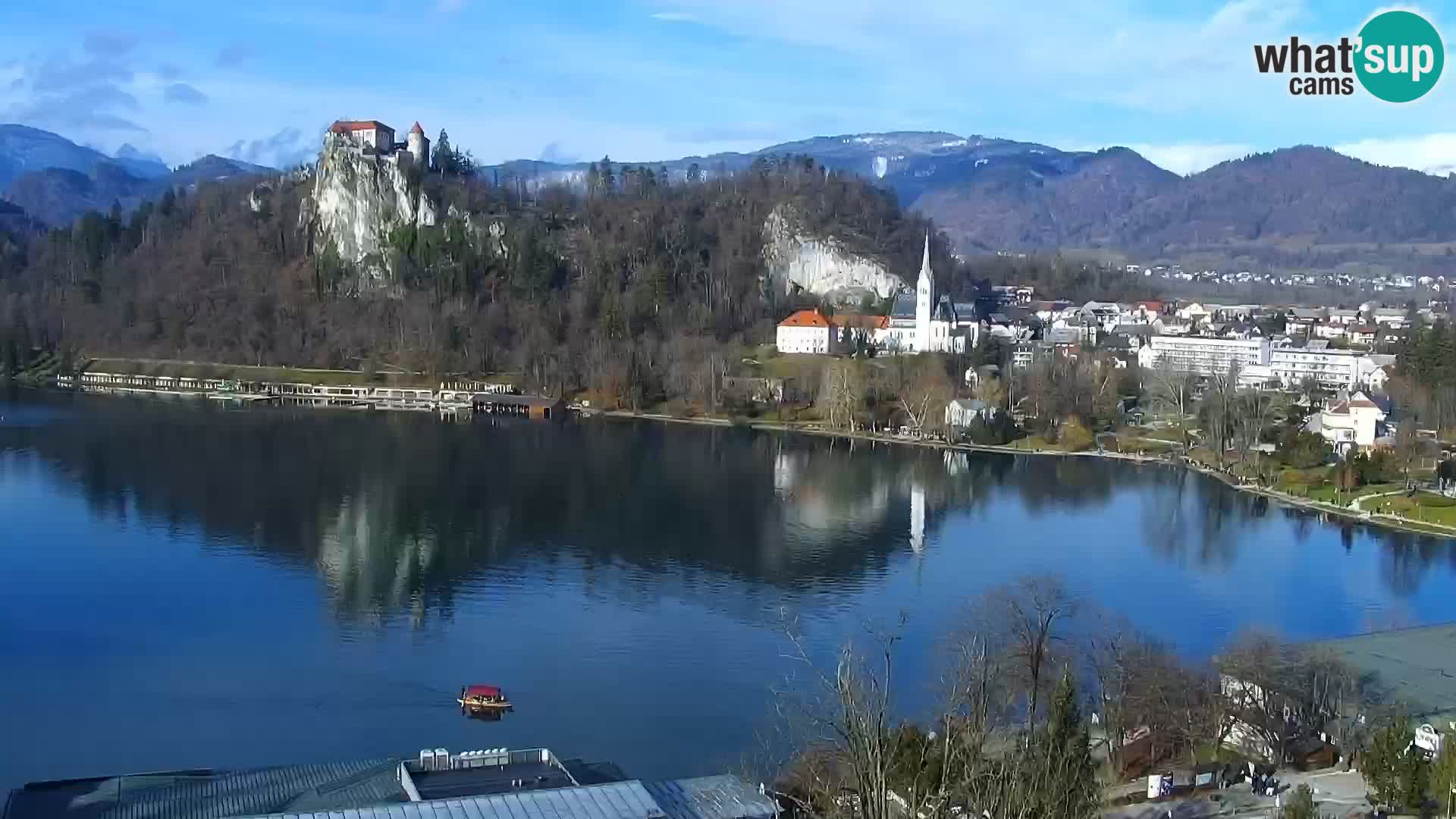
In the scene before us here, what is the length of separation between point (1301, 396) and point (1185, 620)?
13752 mm

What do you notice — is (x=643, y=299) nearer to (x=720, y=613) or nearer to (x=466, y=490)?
(x=466, y=490)

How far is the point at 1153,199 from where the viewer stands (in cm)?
9175

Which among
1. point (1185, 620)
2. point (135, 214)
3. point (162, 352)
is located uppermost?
point (135, 214)

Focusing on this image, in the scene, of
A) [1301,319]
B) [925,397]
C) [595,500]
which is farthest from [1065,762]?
[1301,319]

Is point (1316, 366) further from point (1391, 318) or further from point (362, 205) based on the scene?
point (362, 205)

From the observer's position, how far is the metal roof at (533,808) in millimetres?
4812

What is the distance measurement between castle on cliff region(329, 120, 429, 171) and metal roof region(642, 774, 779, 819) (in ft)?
85.4

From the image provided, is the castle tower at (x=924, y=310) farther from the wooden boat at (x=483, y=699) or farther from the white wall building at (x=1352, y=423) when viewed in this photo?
the wooden boat at (x=483, y=699)

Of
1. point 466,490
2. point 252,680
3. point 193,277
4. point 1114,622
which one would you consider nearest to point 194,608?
point 252,680

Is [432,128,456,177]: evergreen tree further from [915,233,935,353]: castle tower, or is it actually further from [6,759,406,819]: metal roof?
[6,759,406,819]: metal roof

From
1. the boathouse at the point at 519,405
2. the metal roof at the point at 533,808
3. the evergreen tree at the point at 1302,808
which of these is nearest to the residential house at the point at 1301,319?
the boathouse at the point at 519,405

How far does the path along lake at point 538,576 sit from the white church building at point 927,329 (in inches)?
Result: 273

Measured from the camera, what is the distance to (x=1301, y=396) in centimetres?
2186

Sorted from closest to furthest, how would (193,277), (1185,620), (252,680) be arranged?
1. (252,680)
2. (1185,620)
3. (193,277)
